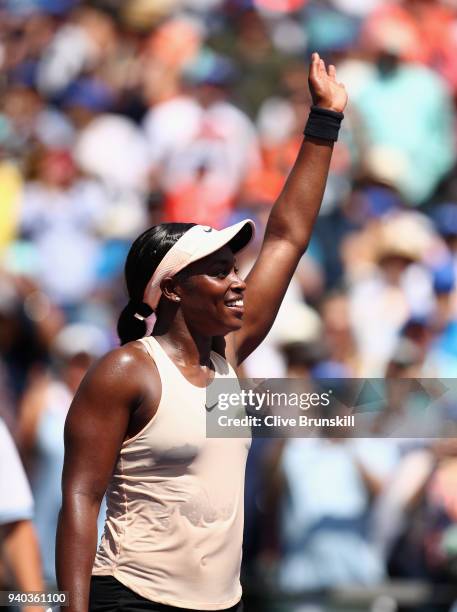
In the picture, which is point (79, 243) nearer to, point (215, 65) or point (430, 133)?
point (215, 65)

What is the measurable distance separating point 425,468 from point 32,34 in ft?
17.0

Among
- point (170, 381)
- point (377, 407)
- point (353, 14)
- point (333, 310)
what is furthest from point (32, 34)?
point (170, 381)

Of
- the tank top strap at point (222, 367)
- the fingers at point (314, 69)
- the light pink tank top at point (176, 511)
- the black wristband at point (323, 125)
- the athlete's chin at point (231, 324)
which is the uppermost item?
the fingers at point (314, 69)

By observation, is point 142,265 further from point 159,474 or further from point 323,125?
point 323,125

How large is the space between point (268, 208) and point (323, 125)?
3.90m

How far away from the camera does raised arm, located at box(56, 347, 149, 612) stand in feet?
9.84

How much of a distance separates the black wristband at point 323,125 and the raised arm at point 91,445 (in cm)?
93

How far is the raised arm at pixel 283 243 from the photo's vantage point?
11.4 feet

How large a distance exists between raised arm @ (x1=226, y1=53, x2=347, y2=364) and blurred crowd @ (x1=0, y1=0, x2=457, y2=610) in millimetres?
2393

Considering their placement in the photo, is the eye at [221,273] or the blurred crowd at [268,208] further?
the blurred crowd at [268,208]

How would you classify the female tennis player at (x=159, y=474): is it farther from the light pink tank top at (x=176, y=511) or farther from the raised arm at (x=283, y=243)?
the raised arm at (x=283, y=243)

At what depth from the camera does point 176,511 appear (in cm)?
305

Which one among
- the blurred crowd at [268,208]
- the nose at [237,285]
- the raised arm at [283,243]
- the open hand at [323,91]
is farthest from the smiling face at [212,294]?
the blurred crowd at [268,208]

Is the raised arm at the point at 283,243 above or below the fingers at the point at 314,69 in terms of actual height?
below
